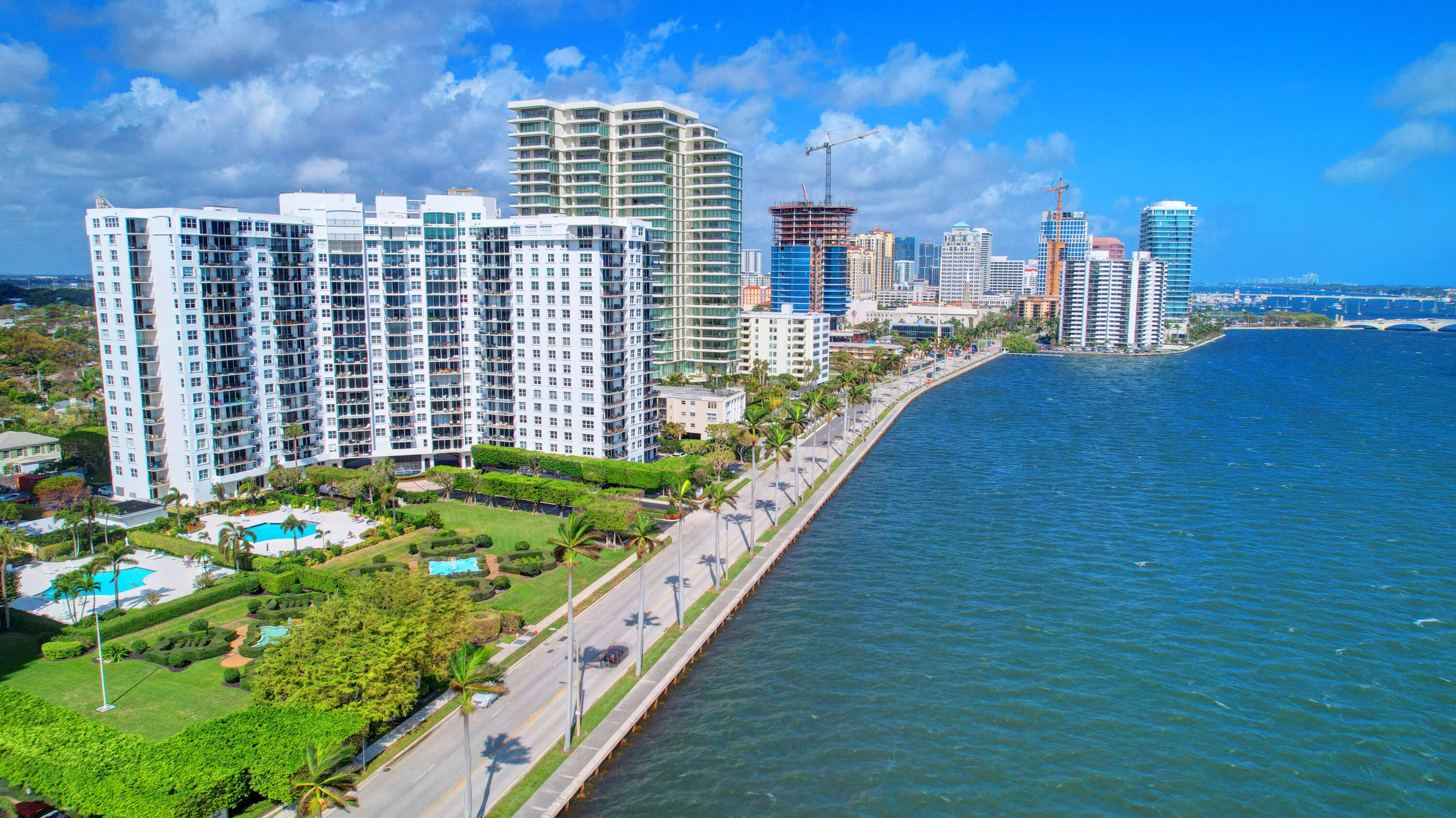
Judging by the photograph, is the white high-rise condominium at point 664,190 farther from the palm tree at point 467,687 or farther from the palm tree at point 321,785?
the palm tree at point 321,785

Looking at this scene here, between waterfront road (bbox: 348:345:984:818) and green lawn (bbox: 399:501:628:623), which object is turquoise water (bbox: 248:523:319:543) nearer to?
green lawn (bbox: 399:501:628:623)

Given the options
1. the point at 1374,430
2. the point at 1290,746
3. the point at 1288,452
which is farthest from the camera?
the point at 1374,430

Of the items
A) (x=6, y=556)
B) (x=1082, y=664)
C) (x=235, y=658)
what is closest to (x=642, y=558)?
(x=235, y=658)

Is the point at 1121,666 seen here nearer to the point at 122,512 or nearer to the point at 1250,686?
the point at 1250,686

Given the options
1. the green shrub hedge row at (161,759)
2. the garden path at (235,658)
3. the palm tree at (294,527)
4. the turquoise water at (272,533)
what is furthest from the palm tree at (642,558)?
the turquoise water at (272,533)

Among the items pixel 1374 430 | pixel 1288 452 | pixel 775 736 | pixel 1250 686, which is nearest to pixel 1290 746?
pixel 1250 686

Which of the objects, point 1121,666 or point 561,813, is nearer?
point 561,813
